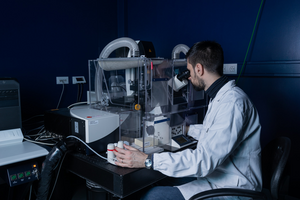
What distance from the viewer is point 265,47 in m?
1.88

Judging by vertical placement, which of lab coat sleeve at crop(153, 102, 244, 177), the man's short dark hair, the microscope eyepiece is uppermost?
the man's short dark hair

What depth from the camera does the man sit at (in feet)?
3.18

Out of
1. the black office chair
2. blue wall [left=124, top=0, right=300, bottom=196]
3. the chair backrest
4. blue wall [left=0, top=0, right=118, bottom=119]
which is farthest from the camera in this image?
blue wall [left=0, top=0, right=118, bottom=119]

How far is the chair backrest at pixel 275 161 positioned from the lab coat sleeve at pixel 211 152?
27 cm

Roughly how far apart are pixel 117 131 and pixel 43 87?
47.1 inches

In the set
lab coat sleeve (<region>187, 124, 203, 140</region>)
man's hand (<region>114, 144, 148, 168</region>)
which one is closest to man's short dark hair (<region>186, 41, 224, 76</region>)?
lab coat sleeve (<region>187, 124, 203, 140</region>)

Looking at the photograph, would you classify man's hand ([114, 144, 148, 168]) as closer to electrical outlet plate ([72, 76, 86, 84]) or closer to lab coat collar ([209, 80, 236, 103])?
lab coat collar ([209, 80, 236, 103])

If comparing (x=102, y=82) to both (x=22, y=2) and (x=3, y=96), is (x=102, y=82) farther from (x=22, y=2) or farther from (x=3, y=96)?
(x=22, y=2)

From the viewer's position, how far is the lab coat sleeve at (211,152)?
0.96 m

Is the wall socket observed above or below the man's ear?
below

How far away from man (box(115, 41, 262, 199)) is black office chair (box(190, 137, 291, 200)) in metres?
0.07

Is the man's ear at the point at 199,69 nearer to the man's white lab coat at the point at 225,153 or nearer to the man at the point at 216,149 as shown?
the man at the point at 216,149

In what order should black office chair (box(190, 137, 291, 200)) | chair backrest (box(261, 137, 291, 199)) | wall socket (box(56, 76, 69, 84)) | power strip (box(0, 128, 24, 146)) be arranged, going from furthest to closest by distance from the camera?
wall socket (box(56, 76, 69, 84)) → power strip (box(0, 128, 24, 146)) → chair backrest (box(261, 137, 291, 199)) → black office chair (box(190, 137, 291, 200))

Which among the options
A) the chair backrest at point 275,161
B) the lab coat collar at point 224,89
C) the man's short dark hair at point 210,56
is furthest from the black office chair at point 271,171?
the man's short dark hair at point 210,56
